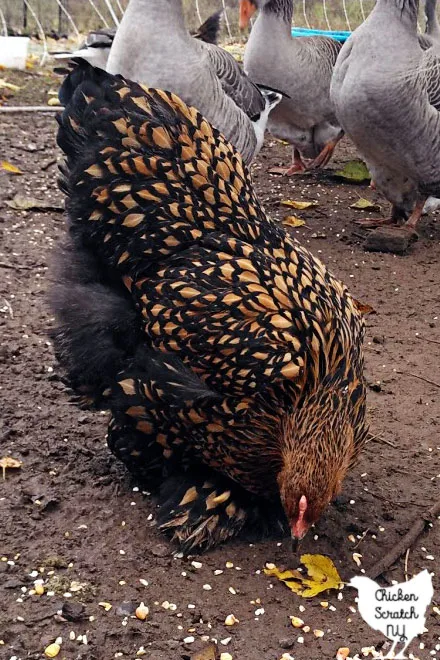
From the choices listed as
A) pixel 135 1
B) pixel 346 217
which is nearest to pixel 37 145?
pixel 135 1

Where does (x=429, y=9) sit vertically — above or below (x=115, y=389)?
above

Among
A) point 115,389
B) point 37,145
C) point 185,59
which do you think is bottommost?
point 37,145

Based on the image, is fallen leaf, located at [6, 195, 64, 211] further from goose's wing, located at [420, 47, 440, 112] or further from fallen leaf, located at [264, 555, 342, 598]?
fallen leaf, located at [264, 555, 342, 598]

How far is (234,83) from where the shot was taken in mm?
5211

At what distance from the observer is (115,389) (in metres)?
2.58

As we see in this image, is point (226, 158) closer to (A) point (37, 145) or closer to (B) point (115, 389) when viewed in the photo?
(B) point (115, 389)

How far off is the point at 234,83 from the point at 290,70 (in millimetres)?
1123

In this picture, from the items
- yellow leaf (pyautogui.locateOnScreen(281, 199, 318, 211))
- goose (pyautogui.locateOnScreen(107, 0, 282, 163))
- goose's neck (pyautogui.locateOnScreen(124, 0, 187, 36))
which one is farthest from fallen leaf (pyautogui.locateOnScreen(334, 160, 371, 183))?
goose's neck (pyautogui.locateOnScreen(124, 0, 187, 36))

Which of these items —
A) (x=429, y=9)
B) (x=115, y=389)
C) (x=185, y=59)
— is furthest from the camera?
(x=429, y=9)

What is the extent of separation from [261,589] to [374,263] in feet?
9.74

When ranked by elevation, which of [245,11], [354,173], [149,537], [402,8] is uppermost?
[402,8]

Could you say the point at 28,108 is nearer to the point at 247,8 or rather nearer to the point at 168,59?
the point at 247,8

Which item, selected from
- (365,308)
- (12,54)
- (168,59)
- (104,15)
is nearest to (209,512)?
(365,308)

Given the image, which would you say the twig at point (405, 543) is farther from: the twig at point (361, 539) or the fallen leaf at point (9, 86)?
the fallen leaf at point (9, 86)
